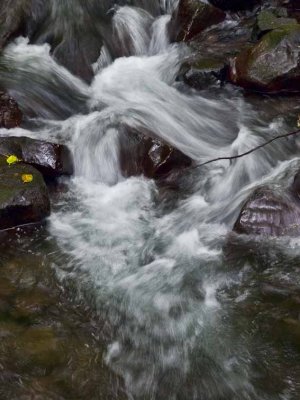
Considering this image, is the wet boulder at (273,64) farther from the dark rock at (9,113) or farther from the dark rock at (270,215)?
the dark rock at (9,113)

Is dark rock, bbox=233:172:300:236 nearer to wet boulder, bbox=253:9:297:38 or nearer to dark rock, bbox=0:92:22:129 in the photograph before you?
dark rock, bbox=0:92:22:129

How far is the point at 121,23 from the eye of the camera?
30.9 ft

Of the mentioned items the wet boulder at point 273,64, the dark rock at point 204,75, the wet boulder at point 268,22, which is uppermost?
the wet boulder at point 268,22

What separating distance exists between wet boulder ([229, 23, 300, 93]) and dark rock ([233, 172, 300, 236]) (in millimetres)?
3055

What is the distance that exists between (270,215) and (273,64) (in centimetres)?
349

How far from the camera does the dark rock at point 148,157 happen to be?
628cm

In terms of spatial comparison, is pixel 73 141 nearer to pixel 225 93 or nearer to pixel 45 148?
pixel 45 148

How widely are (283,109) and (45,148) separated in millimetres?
3672

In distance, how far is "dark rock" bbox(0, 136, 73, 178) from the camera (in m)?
5.99

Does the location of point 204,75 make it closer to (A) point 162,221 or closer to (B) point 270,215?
(A) point 162,221

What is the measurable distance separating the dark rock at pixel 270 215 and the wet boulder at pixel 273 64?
120 inches

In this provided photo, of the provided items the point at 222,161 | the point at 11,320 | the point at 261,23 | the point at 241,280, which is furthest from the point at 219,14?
the point at 11,320

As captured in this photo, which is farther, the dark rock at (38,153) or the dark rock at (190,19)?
the dark rock at (190,19)

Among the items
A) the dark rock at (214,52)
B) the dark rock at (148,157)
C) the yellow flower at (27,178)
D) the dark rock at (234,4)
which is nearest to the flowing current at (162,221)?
the dark rock at (148,157)
